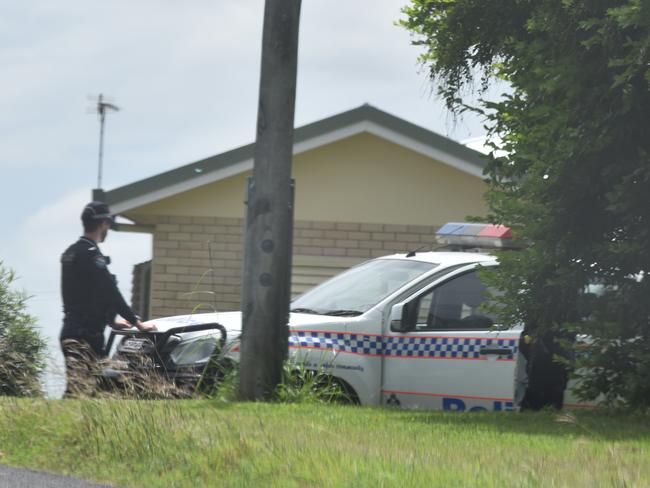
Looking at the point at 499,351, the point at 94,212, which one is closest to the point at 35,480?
the point at 94,212

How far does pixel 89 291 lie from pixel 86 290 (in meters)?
0.02

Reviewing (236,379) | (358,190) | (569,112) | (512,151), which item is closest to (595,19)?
(569,112)

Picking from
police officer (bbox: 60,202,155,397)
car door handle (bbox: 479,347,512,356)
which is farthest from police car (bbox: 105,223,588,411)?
police officer (bbox: 60,202,155,397)

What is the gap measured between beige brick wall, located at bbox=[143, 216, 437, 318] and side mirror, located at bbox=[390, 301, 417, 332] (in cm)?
943

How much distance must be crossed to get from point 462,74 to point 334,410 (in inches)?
144

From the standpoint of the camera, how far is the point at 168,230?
A: 67.4 ft

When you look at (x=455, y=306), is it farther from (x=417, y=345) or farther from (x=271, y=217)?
(x=271, y=217)

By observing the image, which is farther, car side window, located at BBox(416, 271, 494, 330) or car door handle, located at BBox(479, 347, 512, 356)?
car side window, located at BBox(416, 271, 494, 330)

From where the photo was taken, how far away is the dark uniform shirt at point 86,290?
1032 centimetres

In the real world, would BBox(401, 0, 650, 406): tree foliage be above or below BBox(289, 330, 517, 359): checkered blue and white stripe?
above

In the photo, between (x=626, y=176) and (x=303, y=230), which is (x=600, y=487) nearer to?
(x=626, y=176)

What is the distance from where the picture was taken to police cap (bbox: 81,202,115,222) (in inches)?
407

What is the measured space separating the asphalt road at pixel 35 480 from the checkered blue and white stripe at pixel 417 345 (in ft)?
12.3

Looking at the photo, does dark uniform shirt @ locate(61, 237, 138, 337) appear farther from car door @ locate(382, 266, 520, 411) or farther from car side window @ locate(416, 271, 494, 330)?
car side window @ locate(416, 271, 494, 330)
